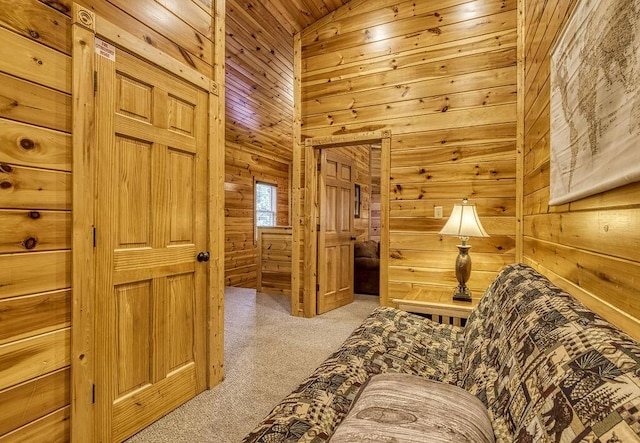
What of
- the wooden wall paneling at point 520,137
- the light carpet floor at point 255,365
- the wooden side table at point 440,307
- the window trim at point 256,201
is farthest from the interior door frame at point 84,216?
the window trim at point 256,201

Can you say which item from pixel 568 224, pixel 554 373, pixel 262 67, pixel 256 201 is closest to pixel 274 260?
pixel 256 201

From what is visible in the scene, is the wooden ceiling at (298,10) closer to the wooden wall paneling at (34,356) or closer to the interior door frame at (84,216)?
the interior door frame at (84,216)

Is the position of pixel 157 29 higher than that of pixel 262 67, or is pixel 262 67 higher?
pixel 262 67

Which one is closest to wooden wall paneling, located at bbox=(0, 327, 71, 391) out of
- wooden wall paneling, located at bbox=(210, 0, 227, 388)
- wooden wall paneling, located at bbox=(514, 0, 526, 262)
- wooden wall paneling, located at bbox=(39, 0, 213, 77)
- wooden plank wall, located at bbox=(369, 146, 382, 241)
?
wooden wall paneling, located at bbox=(210, 0, 227, 388)

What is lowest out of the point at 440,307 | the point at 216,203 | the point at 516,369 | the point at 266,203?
the point at 440,307

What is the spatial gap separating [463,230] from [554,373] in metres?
1.88

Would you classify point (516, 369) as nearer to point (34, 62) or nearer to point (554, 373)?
point (554, 373)

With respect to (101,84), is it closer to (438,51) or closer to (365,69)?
(365,69)

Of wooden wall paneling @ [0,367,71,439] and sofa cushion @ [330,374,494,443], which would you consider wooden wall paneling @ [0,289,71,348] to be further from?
sofa cushion @ [330,374,494,443]

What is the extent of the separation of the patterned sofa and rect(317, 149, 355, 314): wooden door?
7.17ft

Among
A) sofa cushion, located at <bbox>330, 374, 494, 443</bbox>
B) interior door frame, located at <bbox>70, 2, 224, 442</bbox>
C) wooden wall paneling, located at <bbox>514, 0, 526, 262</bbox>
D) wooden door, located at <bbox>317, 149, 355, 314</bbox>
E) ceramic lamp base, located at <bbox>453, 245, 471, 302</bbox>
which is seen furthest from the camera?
wooden door, located at <bbox>317, 149, 355, 314</bbox>

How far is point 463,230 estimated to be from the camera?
2.48m

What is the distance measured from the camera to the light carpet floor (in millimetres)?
1845

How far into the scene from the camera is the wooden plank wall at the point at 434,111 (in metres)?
2.99
